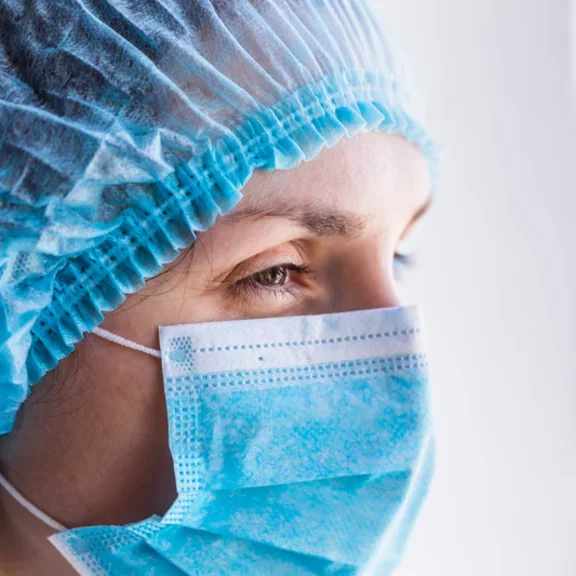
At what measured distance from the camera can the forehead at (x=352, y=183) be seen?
984mm

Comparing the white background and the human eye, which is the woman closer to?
the human eye

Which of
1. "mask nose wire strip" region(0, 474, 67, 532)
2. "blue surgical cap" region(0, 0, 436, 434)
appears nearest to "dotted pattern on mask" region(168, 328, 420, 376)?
"blue surgical cap" region(0, 0, 436, 434)

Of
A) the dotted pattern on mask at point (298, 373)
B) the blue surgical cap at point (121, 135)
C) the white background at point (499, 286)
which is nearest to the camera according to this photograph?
the blue surgical cap at point (121, 135)

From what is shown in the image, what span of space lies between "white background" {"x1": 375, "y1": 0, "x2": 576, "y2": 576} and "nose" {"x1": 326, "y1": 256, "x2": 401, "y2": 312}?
977 millimetres

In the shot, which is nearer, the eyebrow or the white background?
the eyebrow

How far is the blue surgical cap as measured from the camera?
892 mm

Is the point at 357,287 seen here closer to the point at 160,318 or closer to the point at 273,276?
the point at 273,276

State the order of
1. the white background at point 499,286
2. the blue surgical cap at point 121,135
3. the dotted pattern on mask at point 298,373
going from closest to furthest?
the blue surgical cap at point 121,135
the dotted pattern on mask at point 298,373
the white background at point 499,286

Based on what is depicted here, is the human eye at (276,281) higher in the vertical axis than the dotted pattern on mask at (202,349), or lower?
higher

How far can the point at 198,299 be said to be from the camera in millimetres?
1005

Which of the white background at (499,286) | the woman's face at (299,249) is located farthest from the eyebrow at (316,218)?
the white background at (499,286)

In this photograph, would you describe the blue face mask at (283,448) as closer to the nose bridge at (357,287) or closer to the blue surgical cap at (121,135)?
the nose bridge at (357,287)

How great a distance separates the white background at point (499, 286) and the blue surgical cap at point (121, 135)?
1047 millimetres

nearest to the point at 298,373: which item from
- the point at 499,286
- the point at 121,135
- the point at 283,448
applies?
the point at 283,448
